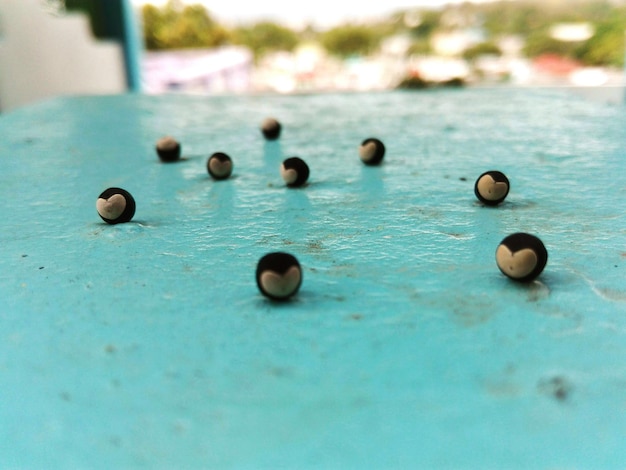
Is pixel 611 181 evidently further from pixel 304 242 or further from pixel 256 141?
pixel 256 141

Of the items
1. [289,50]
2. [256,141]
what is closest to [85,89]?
[256,141]

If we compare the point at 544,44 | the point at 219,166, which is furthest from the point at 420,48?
the point at 219,166

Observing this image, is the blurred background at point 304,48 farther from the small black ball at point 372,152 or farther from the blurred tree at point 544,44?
the small black ball at point 372,152

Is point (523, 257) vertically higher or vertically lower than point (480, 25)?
lower

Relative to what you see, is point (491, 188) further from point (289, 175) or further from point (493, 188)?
point (289, 175)

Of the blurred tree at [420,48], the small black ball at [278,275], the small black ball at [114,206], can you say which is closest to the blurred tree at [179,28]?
the blurred tree at [420,48]

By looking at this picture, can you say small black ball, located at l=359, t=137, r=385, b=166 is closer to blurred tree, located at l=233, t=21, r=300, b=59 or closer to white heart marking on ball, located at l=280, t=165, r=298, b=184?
white heart marking on ball, located at l=280, t=165, r=298, b=184
